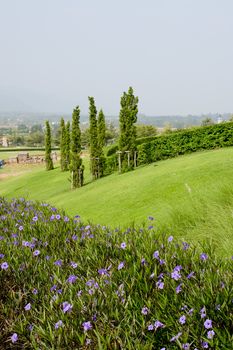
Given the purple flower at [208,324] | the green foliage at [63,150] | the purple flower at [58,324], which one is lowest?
the green foliage at [63,150]

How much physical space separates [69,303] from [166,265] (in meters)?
0.85

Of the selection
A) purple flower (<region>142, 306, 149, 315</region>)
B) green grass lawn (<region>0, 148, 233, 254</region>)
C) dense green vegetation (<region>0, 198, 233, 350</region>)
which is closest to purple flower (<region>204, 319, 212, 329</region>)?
dense green vegetation (<region>0, 198, 233, 350</region>)

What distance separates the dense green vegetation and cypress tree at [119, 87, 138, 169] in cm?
2086

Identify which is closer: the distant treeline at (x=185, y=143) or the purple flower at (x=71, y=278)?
the purple flower at (x=71, y=278)

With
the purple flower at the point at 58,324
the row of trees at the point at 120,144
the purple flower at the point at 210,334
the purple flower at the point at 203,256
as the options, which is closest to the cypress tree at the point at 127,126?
the row of trees at the point at 120,144

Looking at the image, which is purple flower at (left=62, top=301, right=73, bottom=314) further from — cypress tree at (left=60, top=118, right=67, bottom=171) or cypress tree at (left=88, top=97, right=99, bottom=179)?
cypress tree at (left=60, top=118, right=67, bottom=171)

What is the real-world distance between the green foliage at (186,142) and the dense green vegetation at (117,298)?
21468mm

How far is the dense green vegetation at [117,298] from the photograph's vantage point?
252 centimetres

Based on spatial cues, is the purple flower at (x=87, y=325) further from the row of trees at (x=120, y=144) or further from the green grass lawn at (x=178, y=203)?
the row of trees at (x=120, y=144)

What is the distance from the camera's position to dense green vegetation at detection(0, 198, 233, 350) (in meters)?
2.52

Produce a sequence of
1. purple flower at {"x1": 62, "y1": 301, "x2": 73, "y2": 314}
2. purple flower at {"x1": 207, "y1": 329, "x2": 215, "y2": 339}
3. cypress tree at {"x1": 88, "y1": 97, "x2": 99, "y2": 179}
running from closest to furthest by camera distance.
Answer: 1. purple flower at {"x1": 207, "y1": 329, "x2": 215, "y2": 339}
2. purple flower at {"x1": 62, "y1": 301, "x2": 73, "y2": 314}
3. cypress tree at {"x1": 88, "y1": 97, "x2": 99, "y2": 179}

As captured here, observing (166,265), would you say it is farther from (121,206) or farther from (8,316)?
(121,206)

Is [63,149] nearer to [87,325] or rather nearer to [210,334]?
[87,325]

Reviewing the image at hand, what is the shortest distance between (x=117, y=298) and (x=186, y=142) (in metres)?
24.1
